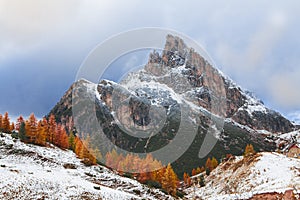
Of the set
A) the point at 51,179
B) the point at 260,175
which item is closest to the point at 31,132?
the point at 51,179

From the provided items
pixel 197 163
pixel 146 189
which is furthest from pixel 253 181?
pixel 197 163

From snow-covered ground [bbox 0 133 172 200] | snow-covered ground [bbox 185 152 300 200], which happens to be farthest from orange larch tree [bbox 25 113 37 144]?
snow-covered ground [bbox 185 152 300 200]

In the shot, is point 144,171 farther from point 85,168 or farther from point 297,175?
point 297,175

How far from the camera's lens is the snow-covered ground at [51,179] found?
34.1m

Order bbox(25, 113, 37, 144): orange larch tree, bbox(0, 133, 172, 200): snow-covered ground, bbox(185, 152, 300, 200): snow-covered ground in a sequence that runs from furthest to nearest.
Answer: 1. bbox(25, 113, 37, 144): orange larch tree
2. bbox(185, 152, 300, 200): snow-covered ground
3. bbox(0, 133, 172, 200): snow-covered ground

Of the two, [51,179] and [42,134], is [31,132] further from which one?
[51,179]

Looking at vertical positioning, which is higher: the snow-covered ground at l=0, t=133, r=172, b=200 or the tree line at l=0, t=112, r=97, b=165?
the tree line at l=0, t=112, r=97, b=165

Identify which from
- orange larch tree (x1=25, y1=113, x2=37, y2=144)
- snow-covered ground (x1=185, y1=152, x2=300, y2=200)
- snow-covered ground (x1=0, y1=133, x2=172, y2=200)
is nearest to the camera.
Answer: snow-covered ground (x1=0, y1=133, x2=172, y2=200)

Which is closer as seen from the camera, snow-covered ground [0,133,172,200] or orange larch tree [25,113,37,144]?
snow-covered ground [0,133,172,200]

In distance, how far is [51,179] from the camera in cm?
3922

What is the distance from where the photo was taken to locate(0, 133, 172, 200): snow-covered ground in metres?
34.1

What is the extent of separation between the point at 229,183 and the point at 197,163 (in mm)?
128784

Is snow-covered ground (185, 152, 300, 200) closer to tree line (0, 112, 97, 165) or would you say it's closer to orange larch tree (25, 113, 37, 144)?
tree line (0, 112, 97, 165)

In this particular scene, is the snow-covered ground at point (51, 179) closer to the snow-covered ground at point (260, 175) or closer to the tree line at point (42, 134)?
the tree line at point (42, 134)
